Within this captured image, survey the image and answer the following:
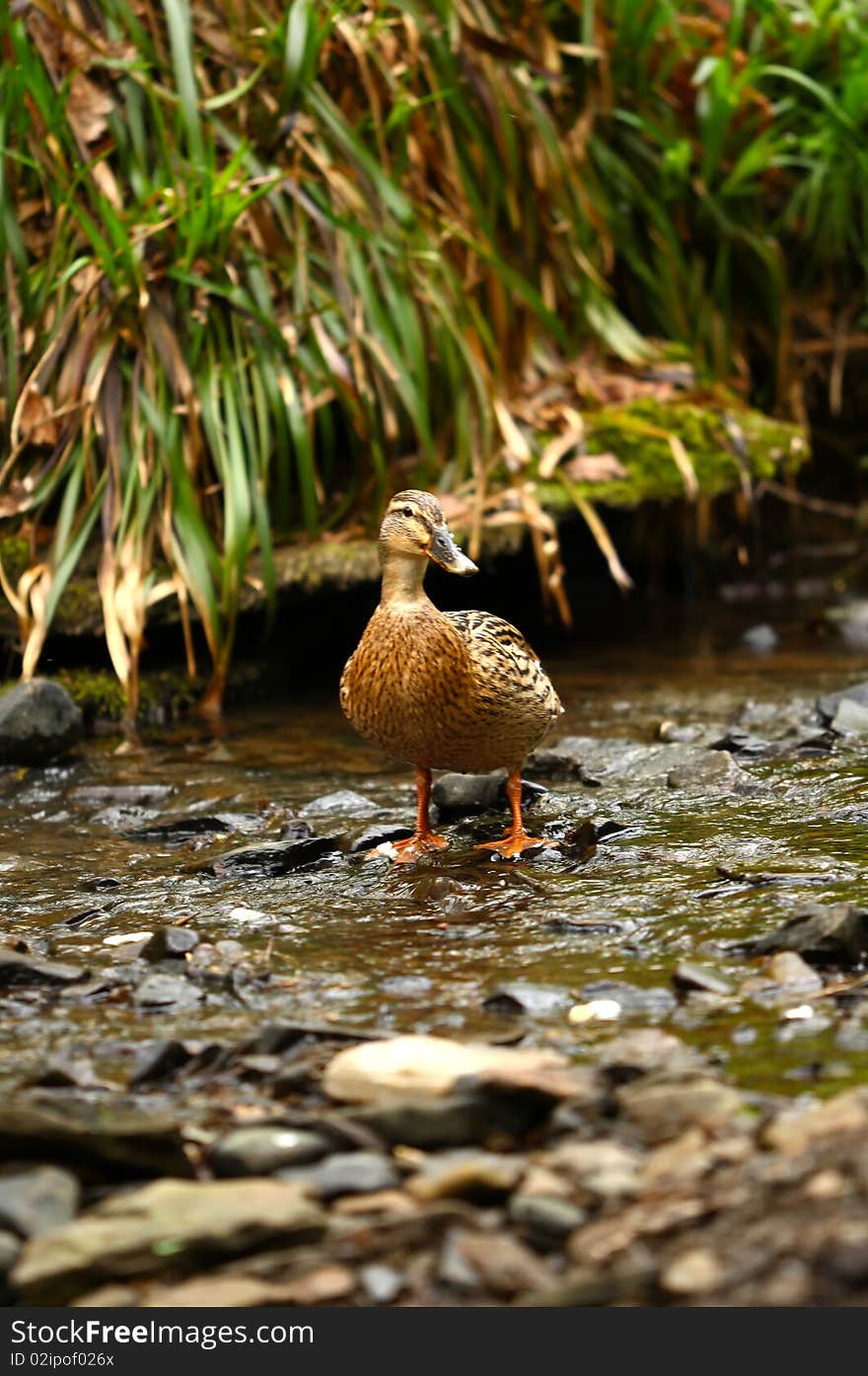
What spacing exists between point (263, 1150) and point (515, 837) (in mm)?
2028

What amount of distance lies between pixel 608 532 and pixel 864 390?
88.7 inches

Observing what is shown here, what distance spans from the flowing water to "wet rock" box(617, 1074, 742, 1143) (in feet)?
0.48

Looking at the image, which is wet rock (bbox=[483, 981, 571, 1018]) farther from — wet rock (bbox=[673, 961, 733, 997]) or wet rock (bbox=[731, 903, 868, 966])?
wet rock (bbox=[731, 903, 868, 966])

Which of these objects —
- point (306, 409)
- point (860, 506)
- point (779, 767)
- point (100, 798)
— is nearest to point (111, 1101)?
point (100, 798)

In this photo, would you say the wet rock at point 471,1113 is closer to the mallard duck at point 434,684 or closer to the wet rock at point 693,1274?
the wet rock at point 693,1274

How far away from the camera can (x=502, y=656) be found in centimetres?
427

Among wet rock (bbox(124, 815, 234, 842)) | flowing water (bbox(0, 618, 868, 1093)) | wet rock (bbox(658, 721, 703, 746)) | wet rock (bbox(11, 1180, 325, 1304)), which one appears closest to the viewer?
wet rock (bbox(11, 1180, 325, 1304))

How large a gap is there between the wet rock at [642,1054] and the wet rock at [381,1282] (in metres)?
0.63

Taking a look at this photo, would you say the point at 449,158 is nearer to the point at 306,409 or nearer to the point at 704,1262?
the point at 306,409

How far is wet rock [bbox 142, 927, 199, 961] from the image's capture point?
3.27 metres

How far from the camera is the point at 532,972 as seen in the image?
10.4ft

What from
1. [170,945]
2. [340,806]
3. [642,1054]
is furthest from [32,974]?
[340,806]

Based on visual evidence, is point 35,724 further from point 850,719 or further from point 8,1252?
point 8,1252

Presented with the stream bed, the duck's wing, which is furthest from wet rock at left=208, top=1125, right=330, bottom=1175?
the duck's wing
